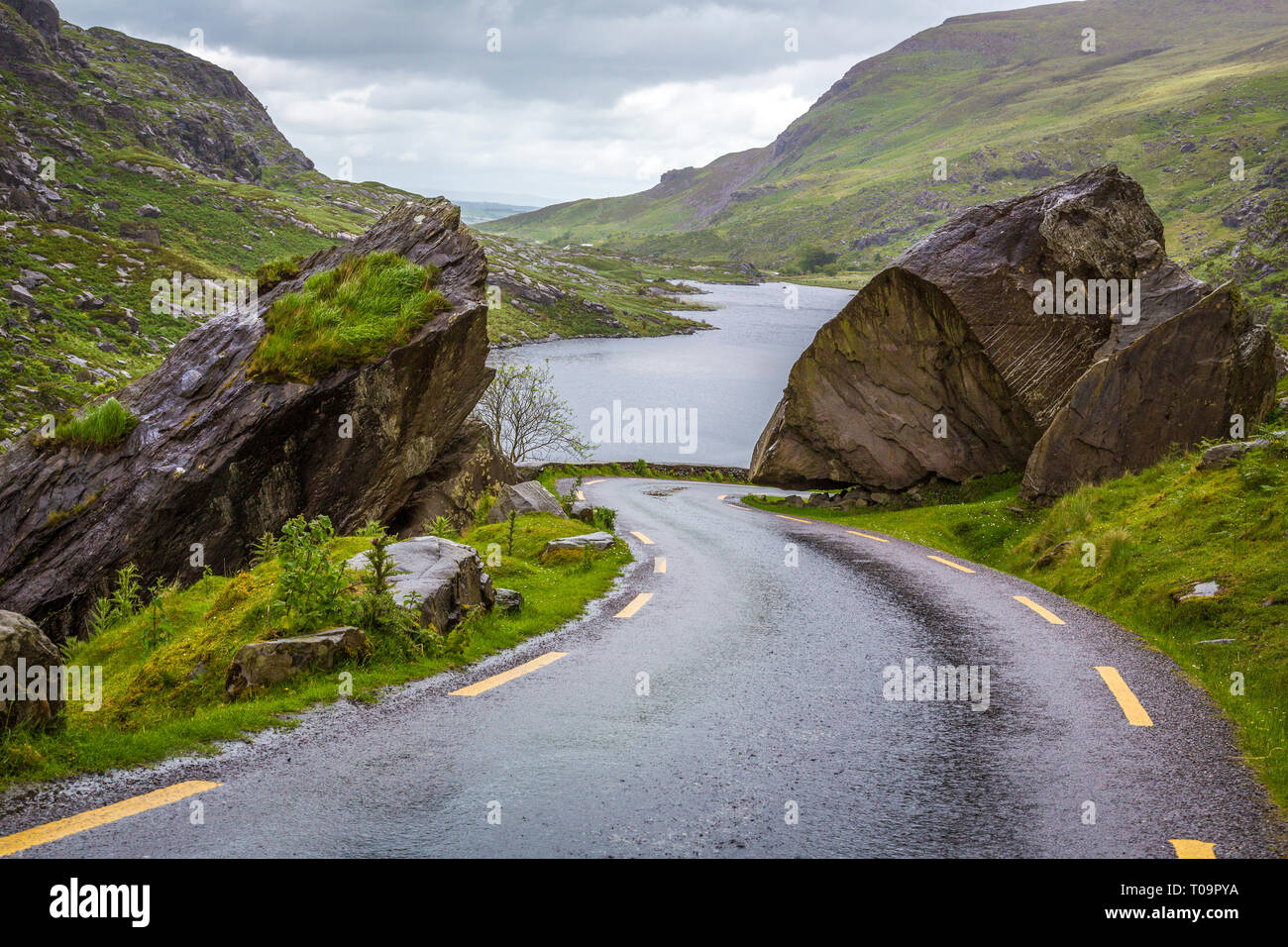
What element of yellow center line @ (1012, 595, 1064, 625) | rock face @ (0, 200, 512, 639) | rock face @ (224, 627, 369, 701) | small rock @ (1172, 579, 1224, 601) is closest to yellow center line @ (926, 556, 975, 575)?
yellow center line @ (1012, 595, 1064, 625)

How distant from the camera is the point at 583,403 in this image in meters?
86.4

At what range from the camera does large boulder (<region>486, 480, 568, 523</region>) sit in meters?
19.6

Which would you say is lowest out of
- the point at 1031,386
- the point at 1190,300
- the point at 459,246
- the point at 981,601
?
the point at 981,601

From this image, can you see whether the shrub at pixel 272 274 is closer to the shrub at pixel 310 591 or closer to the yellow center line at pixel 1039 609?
the shrub at pixel 310 591

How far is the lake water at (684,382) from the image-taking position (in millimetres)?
76000

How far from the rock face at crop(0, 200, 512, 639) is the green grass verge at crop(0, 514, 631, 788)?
1.98 meters

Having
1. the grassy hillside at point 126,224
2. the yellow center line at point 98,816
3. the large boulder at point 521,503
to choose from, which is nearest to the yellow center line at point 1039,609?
the yellow center line at point 98,816

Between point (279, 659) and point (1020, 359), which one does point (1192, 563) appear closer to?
point (279, 659)

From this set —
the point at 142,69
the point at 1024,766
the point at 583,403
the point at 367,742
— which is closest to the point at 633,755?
the point at 367,742

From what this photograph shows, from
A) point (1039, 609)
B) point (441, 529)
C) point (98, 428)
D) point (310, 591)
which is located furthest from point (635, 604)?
point (98, 428)

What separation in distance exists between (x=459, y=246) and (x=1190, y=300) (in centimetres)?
1573

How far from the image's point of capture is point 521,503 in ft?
65.3

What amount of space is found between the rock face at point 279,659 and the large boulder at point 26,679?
62.6 inches

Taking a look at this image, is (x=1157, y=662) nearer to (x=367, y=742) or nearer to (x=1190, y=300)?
(x=367, y=742)
